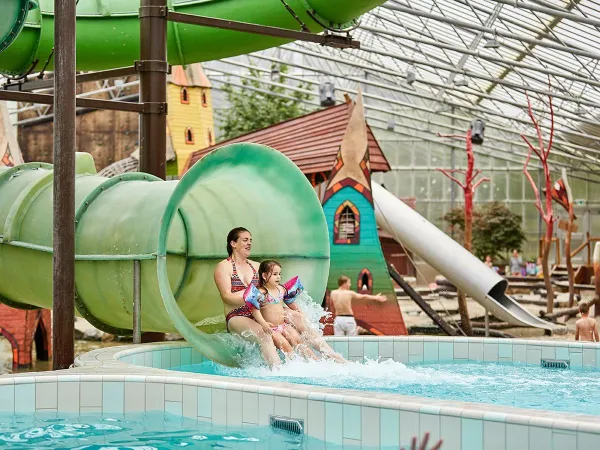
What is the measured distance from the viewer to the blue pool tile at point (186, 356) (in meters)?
6.88

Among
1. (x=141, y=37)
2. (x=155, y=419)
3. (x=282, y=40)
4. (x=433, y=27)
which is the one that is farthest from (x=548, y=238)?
(x=155, y=419)

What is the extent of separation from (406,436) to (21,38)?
18.2 ft

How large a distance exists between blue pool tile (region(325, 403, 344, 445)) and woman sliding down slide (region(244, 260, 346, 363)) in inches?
80.4

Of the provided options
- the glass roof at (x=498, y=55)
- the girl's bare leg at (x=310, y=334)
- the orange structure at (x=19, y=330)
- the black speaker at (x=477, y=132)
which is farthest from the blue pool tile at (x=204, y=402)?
the black speaker at (x=477, y=132)

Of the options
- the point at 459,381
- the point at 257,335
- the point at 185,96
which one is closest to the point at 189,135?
the point at 185,96

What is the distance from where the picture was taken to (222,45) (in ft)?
28.1

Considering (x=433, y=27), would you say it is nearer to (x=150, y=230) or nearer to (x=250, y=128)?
(x=250, y=128)

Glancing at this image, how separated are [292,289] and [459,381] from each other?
1.25m

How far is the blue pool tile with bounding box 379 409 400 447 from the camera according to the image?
162 inches

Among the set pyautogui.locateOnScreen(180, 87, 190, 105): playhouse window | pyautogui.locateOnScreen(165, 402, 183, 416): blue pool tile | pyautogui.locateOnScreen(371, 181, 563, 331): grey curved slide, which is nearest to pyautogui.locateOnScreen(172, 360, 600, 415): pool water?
pyautogui.locateOnScreen(165, 402, 183, 416): blue pool tile

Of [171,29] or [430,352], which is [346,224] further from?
[430,352]

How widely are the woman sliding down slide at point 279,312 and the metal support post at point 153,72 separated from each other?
159 cm

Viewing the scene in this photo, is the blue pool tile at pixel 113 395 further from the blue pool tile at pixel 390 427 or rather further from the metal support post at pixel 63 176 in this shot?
the blue pool tile at pixel 390 427

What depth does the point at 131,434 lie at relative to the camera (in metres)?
4.67
